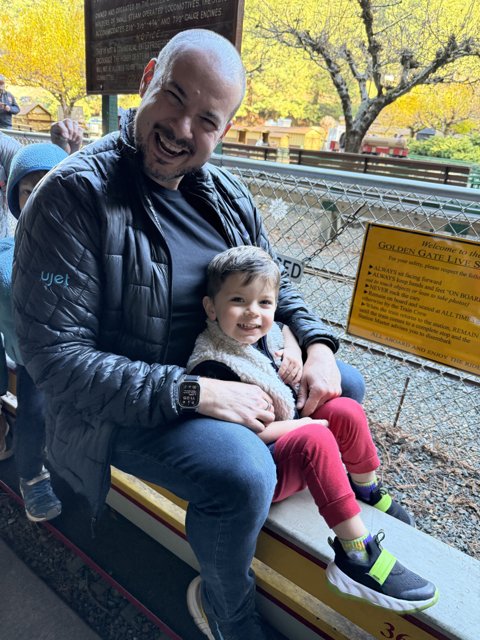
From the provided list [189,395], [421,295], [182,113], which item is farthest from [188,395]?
[421,295]

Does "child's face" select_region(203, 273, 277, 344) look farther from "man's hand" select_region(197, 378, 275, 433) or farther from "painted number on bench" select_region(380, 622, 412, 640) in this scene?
"painted number on bench" select_region(380, 622, 412, 640)

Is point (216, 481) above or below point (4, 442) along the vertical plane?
above

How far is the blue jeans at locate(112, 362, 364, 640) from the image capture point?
45.1 inches

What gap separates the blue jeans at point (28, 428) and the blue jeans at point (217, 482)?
29.1 inches

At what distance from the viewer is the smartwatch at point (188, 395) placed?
1211 millimetres

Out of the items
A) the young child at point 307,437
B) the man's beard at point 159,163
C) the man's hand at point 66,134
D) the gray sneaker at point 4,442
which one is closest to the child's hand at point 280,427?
the young child at point 307,437

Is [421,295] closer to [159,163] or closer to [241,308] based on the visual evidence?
[241,308]

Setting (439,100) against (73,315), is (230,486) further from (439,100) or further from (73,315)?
(439,100)

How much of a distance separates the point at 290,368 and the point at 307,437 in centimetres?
32

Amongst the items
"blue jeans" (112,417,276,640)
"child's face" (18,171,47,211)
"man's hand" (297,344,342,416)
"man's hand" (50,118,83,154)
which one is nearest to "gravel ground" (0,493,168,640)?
"blue jeans" (112,417,276,640)

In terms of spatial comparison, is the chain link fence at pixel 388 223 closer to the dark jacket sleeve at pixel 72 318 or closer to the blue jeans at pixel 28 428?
the dark jacket sleeve at pixel 72 318

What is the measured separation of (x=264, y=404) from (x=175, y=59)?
99cm

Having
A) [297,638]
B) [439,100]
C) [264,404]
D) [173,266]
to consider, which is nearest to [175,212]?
[173,266]

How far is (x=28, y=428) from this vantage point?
1.91 metres
